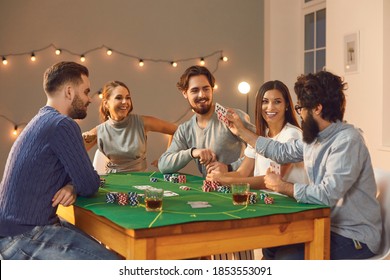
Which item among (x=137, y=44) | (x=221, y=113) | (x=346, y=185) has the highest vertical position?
(x=137, y=44)

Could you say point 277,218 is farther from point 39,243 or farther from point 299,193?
point 39,243

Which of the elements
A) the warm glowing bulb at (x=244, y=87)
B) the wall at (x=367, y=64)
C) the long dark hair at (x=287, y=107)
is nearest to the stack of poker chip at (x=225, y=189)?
the long dark hair at (x=287, y=107)

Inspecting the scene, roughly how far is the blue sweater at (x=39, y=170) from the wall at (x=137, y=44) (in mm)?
3212

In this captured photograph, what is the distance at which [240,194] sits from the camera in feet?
6.51

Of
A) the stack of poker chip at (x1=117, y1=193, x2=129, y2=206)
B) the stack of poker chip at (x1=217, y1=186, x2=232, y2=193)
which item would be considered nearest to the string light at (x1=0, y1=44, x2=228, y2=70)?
the stack of poker chip at (x1=217, y1=186, x2=232, y2=193)

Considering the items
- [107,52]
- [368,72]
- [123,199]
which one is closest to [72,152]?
[123,199]

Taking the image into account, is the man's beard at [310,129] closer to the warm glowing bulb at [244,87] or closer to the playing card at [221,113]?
the playing card at [221,113]

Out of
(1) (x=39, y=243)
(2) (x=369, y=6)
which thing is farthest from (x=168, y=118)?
(1) (x=39, y=243)

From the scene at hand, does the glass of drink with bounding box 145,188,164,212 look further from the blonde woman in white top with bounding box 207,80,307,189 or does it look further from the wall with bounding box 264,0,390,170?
the wall with bounding box 264,0,390,170

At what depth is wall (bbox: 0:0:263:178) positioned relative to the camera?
198 inches

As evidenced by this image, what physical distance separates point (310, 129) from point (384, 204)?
47cm

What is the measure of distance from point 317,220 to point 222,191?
0.49m

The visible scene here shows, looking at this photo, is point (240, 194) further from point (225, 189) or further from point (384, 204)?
point (384, 204)

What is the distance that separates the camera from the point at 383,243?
218 centimetres
